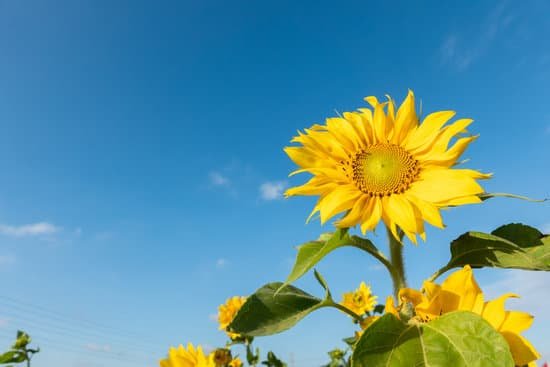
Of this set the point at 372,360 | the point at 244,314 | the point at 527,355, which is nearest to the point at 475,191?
the point at 527,355

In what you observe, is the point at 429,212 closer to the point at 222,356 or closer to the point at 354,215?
the point at 354,215

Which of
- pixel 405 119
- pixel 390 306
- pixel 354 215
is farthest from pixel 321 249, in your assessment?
pixel 405 119

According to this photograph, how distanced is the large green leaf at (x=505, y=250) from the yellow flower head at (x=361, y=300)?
5189mm

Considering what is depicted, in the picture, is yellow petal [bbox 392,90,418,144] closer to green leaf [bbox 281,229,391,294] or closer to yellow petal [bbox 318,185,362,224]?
yellow petal [bbox 318,185,362,224]

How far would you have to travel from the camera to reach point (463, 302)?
1578 millimetres

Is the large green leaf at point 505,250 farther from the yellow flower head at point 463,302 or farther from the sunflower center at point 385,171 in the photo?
the sunflower center at point 385,171

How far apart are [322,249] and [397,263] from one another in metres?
0.32

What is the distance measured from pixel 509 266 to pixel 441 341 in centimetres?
46

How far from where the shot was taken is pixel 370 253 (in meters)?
1.77

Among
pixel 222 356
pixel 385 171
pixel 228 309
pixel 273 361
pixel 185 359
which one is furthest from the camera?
pixel 228 309

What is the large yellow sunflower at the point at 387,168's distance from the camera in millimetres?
1753

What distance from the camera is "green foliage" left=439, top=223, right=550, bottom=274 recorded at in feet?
5.40

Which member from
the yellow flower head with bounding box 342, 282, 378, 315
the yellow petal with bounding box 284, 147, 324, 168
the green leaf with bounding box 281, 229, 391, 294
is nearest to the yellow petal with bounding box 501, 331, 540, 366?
the green leaf with bounding box 281, 229, 391, 294

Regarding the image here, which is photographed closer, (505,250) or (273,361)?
(505,250)
